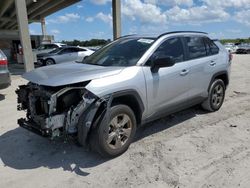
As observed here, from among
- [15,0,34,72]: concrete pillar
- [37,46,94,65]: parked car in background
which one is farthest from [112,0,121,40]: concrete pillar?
[15,0,34,72]: concrete pillar

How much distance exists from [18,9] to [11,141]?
28.3 feet

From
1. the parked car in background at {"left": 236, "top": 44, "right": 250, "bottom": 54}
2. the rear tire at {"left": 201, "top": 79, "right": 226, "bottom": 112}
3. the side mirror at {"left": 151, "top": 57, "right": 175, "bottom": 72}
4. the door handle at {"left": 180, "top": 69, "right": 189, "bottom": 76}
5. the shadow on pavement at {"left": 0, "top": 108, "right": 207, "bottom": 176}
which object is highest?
the side mirror at {"left": 151, "top": 57, "right": 175, "bottom": 72}

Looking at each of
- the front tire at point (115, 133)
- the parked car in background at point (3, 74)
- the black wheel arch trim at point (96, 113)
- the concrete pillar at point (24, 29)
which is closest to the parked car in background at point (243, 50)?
the concrete pillar at point (24, 29)

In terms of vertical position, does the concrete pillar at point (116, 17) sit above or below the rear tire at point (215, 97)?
above

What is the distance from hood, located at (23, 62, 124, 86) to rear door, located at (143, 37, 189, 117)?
0.60 metres

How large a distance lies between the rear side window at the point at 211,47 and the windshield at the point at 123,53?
1.74 meters

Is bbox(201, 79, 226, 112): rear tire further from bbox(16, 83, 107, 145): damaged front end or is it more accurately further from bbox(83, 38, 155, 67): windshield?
bbox(16, 83, 107, 145): damaged front end

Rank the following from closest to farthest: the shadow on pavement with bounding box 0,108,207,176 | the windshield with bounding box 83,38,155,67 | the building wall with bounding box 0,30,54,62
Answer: the shadow on pavement with bounding box 0,108,207,176 → the windshield with bounding box 83,38,155,67 → the building wall with bounding box 0,30,54,62

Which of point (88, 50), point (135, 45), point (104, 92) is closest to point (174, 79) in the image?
point (135, 45)

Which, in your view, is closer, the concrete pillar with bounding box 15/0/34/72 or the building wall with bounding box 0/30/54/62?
the concrete pillar with bounding box 15/0/34/72

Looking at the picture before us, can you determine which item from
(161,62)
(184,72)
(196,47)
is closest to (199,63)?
(196,47)

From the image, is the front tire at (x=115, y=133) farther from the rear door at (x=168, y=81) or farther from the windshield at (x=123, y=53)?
the windshield at (x=123, y=53)

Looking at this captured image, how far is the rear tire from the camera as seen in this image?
225 inches

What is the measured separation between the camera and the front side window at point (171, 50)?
4.42 metres
